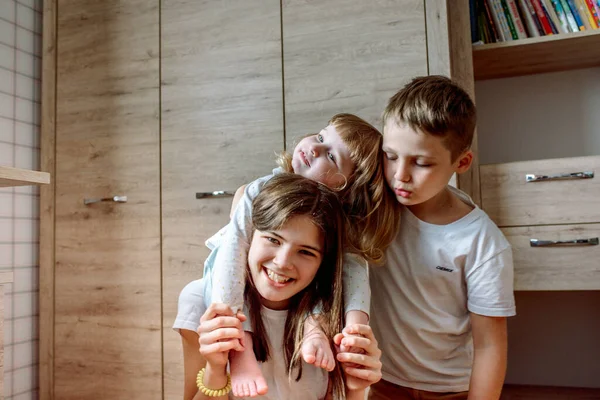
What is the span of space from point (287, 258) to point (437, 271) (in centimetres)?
40

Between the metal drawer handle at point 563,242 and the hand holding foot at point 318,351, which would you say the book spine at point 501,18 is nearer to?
the metal drawer handle at point 563,242

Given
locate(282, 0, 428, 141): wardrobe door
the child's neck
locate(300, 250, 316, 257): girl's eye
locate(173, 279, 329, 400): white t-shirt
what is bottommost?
locate(173, 279, 329, 400): white t-shirt

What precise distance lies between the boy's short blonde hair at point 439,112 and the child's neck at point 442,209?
0.51 feet

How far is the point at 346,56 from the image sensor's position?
5.93ft

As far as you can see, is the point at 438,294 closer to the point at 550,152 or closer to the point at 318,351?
the point at 318,351

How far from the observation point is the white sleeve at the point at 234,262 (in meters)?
0.95

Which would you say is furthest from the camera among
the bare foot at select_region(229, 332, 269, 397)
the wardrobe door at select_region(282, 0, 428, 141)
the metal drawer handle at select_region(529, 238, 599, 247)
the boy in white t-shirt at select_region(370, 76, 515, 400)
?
the wardrobe door at select_region(282, 0, 428, 141)

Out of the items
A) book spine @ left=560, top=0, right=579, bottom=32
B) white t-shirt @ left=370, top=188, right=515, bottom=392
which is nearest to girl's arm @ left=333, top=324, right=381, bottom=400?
white t-shirt @ left=370, top=188, right=515, bottom=392

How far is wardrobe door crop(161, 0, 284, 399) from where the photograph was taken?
1898 mm

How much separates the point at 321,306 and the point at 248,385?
0.68 ft

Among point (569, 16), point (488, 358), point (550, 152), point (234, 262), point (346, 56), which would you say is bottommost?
point (488, 358)

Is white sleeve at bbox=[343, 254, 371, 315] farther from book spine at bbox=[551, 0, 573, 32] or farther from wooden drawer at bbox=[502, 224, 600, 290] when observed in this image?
book spine at bbox=[551, 0, 573, 32]

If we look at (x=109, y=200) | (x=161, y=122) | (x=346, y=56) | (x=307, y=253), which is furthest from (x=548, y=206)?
(x=109, y=200)

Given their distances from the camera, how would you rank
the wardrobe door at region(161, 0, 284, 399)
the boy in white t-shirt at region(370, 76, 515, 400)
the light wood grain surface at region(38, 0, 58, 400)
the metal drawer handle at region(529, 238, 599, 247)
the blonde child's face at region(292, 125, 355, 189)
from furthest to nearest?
the light wood grain surface at region(38, 0, 58, 400), the wardrobe door at region(161, 0, 284, 399), the metal drawer handle at region(529, 238, 599, 247), the blonde child's face at region(292, 125, 355, 189), the boy in white t-shirt at region(370, 76, 515, 400)
